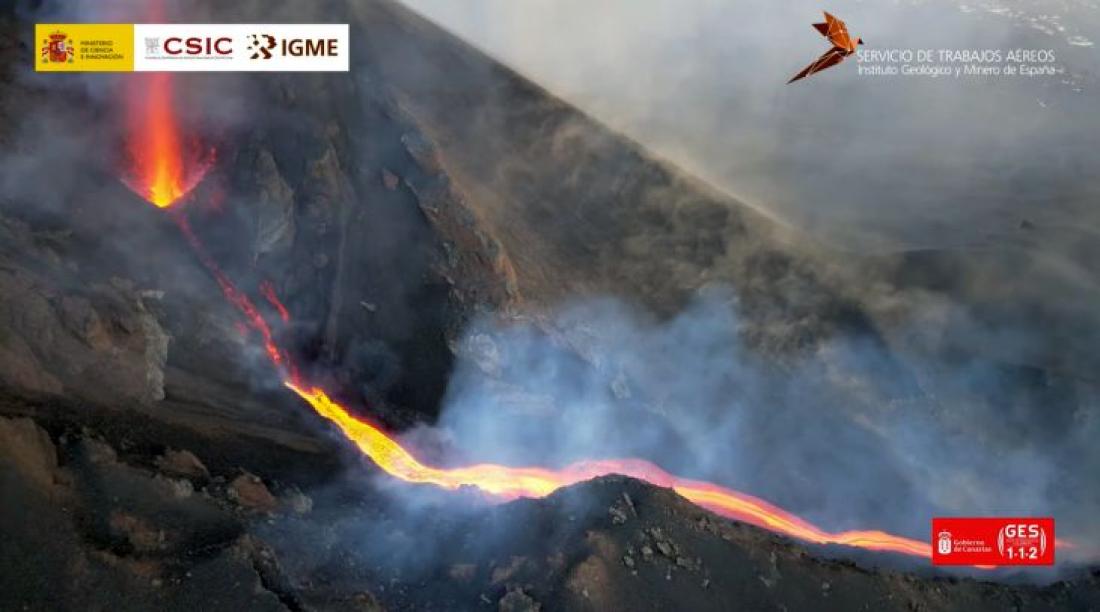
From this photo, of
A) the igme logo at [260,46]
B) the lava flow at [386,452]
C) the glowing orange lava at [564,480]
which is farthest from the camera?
the igme logo at [260,46]

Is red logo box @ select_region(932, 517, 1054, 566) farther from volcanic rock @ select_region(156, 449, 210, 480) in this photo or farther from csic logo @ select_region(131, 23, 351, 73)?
csic logo @ select_region(131, 23, 351, 73)

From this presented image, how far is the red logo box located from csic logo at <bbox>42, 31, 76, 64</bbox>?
2115 centimetres

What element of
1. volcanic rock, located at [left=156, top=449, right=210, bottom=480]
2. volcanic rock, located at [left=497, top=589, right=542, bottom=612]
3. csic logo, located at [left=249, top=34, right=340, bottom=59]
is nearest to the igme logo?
csic logo, located at [left=249, top=34, right=340, bottom=59]

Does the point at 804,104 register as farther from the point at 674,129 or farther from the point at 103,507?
the point at 103,507

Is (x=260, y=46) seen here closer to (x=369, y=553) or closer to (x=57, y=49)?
(x=57, y=49)

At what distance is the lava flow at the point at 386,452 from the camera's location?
54.4 feet

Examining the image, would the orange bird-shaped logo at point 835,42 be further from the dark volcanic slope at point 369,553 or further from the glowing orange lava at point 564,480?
the dark volcanic slope at point 369,553

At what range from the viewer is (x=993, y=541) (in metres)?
16.1

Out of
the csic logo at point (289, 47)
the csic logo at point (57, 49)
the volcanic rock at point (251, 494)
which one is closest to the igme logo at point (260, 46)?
the csic logo at point (289, 47)

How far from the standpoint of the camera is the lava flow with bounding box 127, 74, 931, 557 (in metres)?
16.6

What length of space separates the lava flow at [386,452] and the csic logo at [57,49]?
5.47 ft

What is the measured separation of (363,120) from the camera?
19.3 metres

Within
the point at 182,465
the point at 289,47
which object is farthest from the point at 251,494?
the point at 289,47

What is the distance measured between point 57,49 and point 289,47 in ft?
16.6
